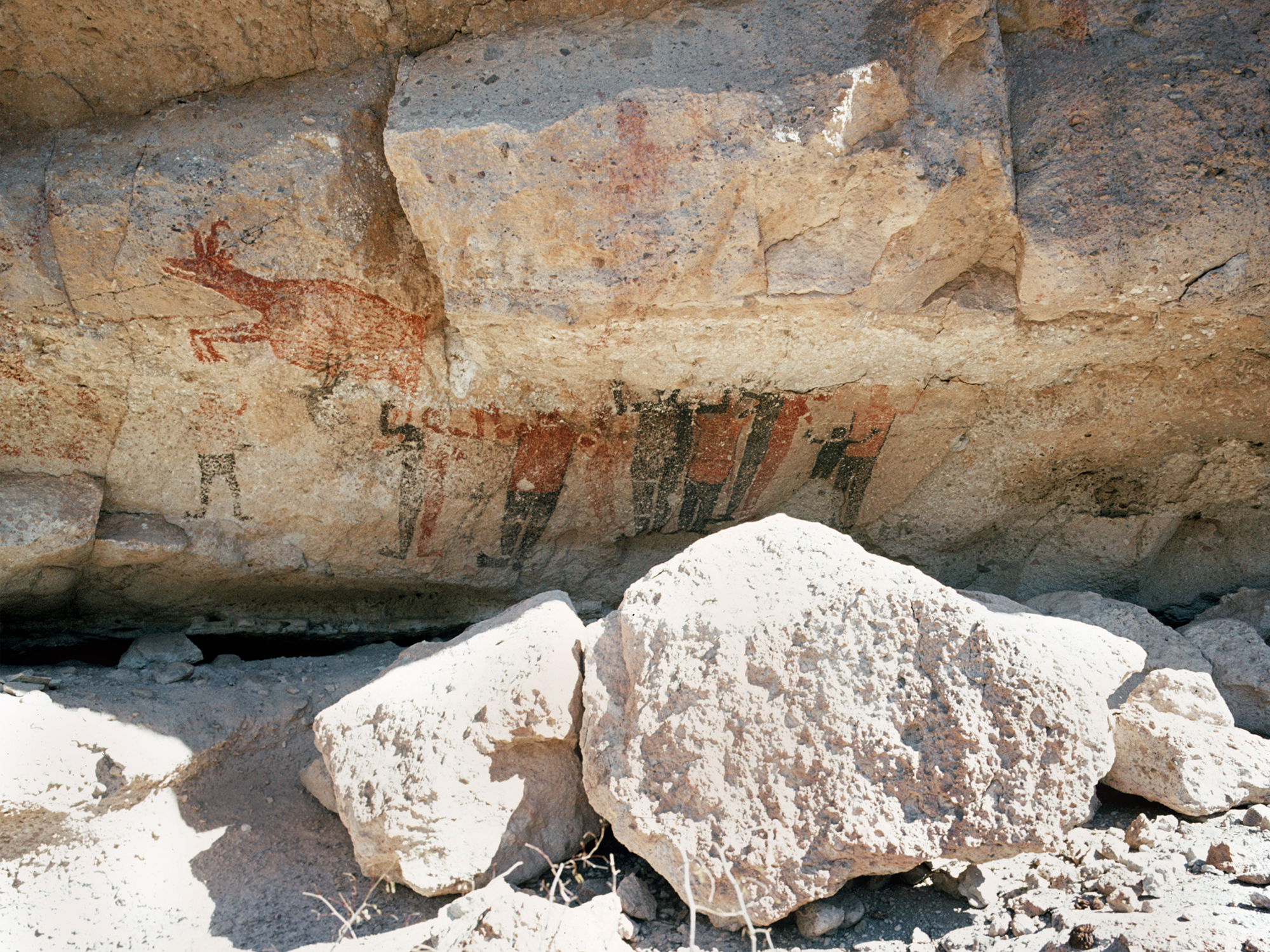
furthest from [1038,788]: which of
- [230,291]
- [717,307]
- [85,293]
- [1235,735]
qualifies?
[85,293]

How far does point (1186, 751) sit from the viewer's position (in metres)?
1.76

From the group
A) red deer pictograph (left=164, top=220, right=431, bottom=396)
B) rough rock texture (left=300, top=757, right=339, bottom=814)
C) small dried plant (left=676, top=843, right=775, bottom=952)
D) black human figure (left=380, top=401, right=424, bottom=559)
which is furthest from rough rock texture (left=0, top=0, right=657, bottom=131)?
small dried plant (left=676, top=843, right=775, bottom=952)

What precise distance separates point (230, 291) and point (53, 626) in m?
1.30

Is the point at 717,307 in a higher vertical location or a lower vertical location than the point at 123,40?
lower

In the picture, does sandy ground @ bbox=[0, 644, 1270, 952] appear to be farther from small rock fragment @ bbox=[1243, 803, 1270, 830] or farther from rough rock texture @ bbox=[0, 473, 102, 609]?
rough rock texture @ bbox=[0, 473, 102, 609]

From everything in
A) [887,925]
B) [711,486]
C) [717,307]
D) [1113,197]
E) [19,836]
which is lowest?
[19,836]

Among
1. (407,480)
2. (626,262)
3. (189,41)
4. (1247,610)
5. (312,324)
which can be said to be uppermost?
(189,41)

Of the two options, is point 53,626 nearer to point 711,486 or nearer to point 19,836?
point 19,836

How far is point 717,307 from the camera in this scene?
1962 millimetres

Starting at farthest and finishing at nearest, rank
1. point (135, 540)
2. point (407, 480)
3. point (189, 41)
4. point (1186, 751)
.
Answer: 1. point (407, 480)
2. point (135, 540)
3. point (189, 41)
4. point (1186, 751)

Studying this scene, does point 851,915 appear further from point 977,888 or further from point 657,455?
point 657,455

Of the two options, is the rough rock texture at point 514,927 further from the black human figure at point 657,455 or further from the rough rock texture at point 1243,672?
the rough rock texture at point 1243,672

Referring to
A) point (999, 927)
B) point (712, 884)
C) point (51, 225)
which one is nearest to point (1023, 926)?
point (999, 927)

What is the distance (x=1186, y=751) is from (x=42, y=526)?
9.28ft
